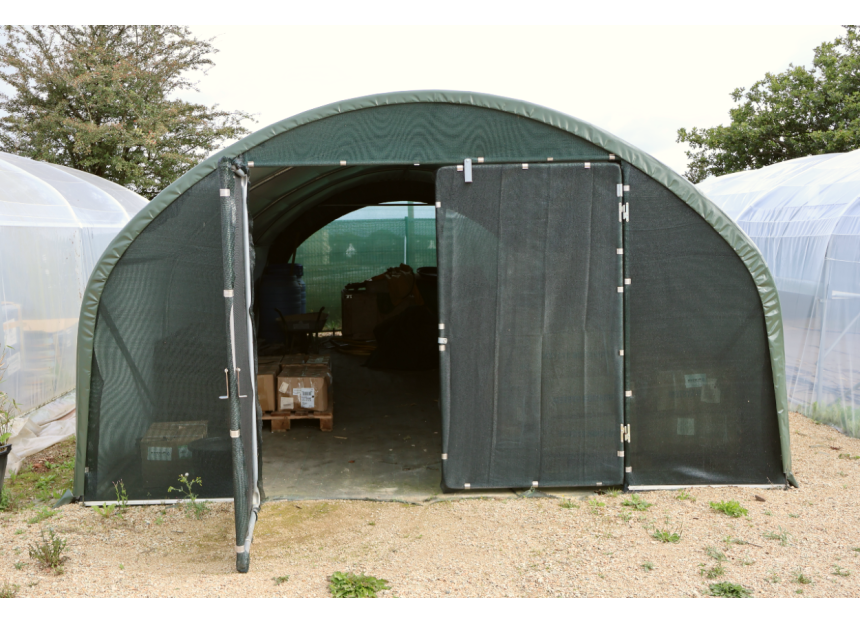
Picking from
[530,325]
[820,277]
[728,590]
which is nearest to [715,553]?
[728,590]

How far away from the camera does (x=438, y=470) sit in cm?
627

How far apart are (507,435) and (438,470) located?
1.04m

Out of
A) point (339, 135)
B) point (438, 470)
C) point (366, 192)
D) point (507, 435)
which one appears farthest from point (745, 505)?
point (366, 192)

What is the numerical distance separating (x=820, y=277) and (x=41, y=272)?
9335 mm

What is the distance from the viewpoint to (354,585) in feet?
13.0

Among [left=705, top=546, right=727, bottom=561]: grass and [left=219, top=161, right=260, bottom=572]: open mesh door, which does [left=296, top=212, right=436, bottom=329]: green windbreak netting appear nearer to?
[left=219, top=161, right=260, bottom=572]: open mesh door

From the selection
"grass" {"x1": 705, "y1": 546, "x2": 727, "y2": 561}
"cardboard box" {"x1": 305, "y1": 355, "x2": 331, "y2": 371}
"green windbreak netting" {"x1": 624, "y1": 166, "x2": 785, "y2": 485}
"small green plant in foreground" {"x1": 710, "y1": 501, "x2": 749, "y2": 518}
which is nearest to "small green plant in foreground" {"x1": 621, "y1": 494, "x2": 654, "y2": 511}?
"green windbreak netting" {"x1": 624, "y1": 166, "x2": 785, "y2": 485}

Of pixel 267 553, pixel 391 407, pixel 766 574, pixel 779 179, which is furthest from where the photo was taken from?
pixel 779 179

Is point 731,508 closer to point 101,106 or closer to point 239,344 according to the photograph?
point 239,344

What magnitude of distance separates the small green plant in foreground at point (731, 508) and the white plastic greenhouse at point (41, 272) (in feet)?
21.4

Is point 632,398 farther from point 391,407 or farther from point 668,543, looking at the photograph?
point 391,407

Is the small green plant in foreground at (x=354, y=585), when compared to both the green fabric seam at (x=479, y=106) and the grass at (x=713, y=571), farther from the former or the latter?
the green fabric seam at (x=479, y=106)

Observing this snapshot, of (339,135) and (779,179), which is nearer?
(339,135)

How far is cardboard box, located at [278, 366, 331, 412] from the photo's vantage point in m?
7.40
